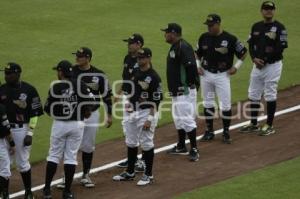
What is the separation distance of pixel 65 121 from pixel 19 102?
68 cm

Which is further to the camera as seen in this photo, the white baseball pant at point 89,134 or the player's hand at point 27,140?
the white baseball pant at point 89,134

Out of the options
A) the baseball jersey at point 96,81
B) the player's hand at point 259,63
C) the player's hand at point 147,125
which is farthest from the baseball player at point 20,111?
the player's hand at point 259,63

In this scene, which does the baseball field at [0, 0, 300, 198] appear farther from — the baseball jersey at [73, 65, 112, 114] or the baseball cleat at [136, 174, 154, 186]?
the baseball jersey at [73, 65, 112, 114]

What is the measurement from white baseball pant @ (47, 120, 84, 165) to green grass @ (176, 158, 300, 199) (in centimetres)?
161

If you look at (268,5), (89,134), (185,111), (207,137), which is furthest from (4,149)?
(268,5)

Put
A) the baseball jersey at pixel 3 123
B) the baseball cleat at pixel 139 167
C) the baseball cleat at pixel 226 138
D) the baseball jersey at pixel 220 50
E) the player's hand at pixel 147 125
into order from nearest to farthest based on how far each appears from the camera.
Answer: the baseball jersey at pixel 3 123, the player's hand at pixel 147 125, the baseball cleat at pixel 139 167, the baseball jersey at pixel 220 50, the baseball cleat at pixel 226 138

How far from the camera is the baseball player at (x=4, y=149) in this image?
9953 mm

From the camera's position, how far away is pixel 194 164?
38.8 feet

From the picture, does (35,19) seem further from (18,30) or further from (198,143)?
(198,143)

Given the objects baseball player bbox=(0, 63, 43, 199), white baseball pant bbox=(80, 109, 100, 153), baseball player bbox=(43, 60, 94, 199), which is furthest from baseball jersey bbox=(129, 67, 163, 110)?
baseball player bbox=(0, 63, 43, 199)

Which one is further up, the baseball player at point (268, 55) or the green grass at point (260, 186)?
the baseball player at point (268, 55)

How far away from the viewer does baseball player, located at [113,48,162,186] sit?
1088cm

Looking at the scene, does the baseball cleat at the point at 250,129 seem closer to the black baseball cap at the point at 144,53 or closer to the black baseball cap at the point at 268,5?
the black baseball cap at the point at 268,5

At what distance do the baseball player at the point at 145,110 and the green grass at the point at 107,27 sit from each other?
4481mm
